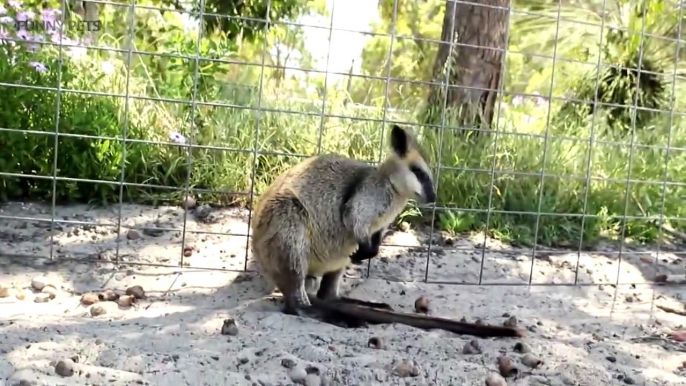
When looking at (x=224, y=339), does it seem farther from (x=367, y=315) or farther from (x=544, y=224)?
(x=544, y=224)

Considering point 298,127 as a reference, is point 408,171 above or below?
below

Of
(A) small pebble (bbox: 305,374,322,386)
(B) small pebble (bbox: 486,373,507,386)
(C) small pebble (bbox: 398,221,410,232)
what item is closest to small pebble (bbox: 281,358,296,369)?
(A) small pebble (bbox: 305,374,322,386)

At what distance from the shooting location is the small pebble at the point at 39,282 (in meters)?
4.72

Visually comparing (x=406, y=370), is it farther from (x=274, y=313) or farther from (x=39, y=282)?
(x=39, y=282)

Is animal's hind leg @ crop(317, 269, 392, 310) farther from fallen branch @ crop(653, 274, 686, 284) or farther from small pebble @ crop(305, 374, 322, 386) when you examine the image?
fallen branch @ crop(653, 274, 686, 284)

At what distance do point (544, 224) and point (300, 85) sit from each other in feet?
9.93

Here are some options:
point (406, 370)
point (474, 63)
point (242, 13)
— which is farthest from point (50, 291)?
point (242, 13)

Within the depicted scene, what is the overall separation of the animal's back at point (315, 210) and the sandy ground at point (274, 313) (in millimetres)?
393

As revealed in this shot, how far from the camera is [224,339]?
12.6 feet

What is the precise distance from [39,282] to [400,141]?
7.23ft

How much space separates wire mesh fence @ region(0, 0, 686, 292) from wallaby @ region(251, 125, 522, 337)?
19.7 inches

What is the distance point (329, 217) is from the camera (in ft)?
15.5

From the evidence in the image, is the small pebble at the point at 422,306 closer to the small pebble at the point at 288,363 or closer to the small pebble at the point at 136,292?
the small pebble at the point at 288,363

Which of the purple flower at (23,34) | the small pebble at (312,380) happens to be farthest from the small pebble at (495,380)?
the purple flower at (23,34)
